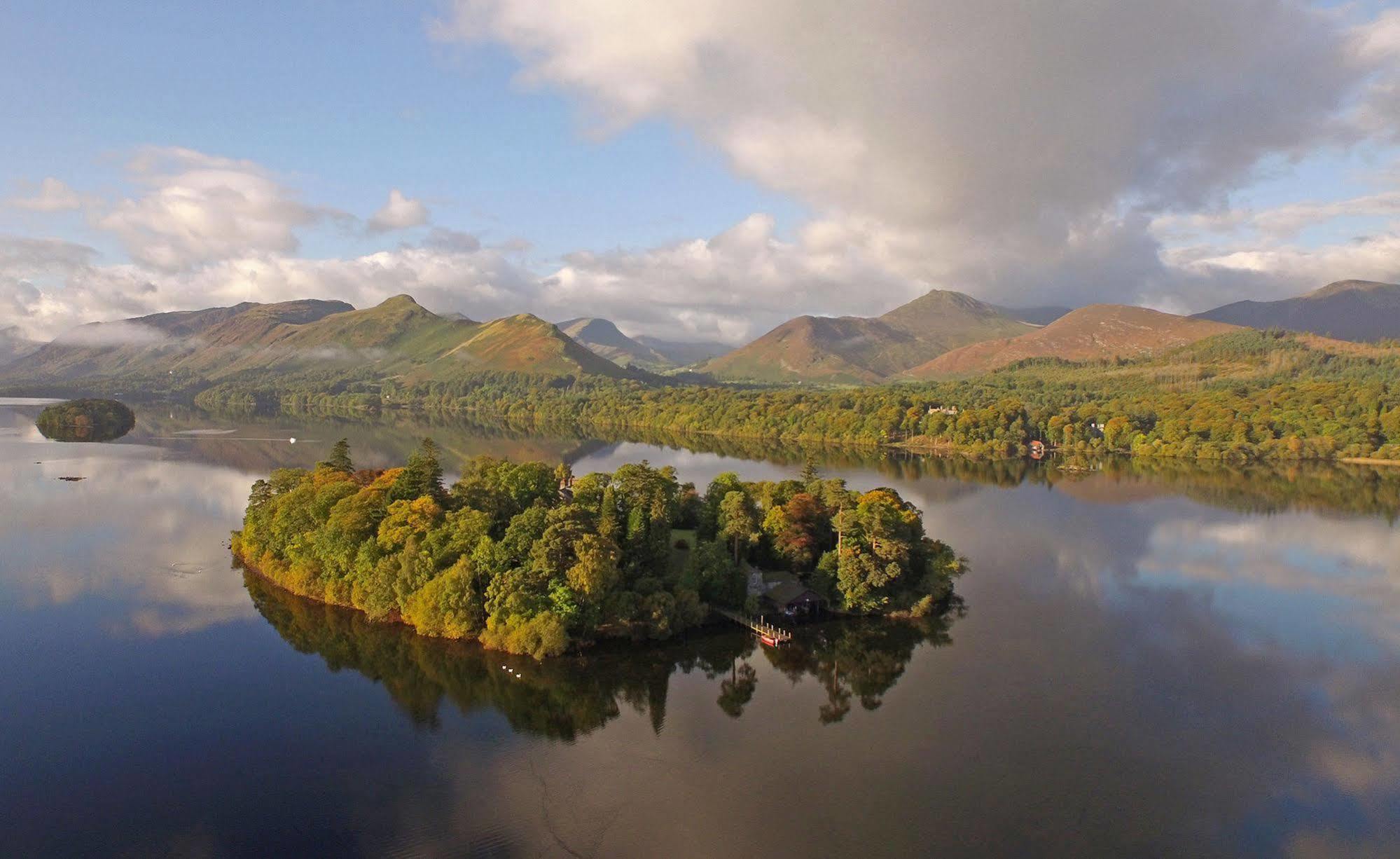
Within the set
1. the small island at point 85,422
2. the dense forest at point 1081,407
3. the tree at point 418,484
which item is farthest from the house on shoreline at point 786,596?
the small island at point 85,422

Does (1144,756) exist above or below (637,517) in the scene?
below

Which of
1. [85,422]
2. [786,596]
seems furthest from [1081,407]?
[85,422]

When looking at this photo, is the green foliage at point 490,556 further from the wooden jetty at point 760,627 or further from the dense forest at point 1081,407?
the dense forest at point 1081,407

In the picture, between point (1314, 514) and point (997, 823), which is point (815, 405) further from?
point (997, 823)

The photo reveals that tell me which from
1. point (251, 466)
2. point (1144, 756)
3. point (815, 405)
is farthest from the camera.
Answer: point (815, 405)

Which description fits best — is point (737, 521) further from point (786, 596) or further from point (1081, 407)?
point (1081, 407)

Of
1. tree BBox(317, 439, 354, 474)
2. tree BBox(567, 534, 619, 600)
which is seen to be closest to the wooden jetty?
tree BBox(567, 534, 619, 600)

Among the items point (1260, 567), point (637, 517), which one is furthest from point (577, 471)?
point (1260, 567)
